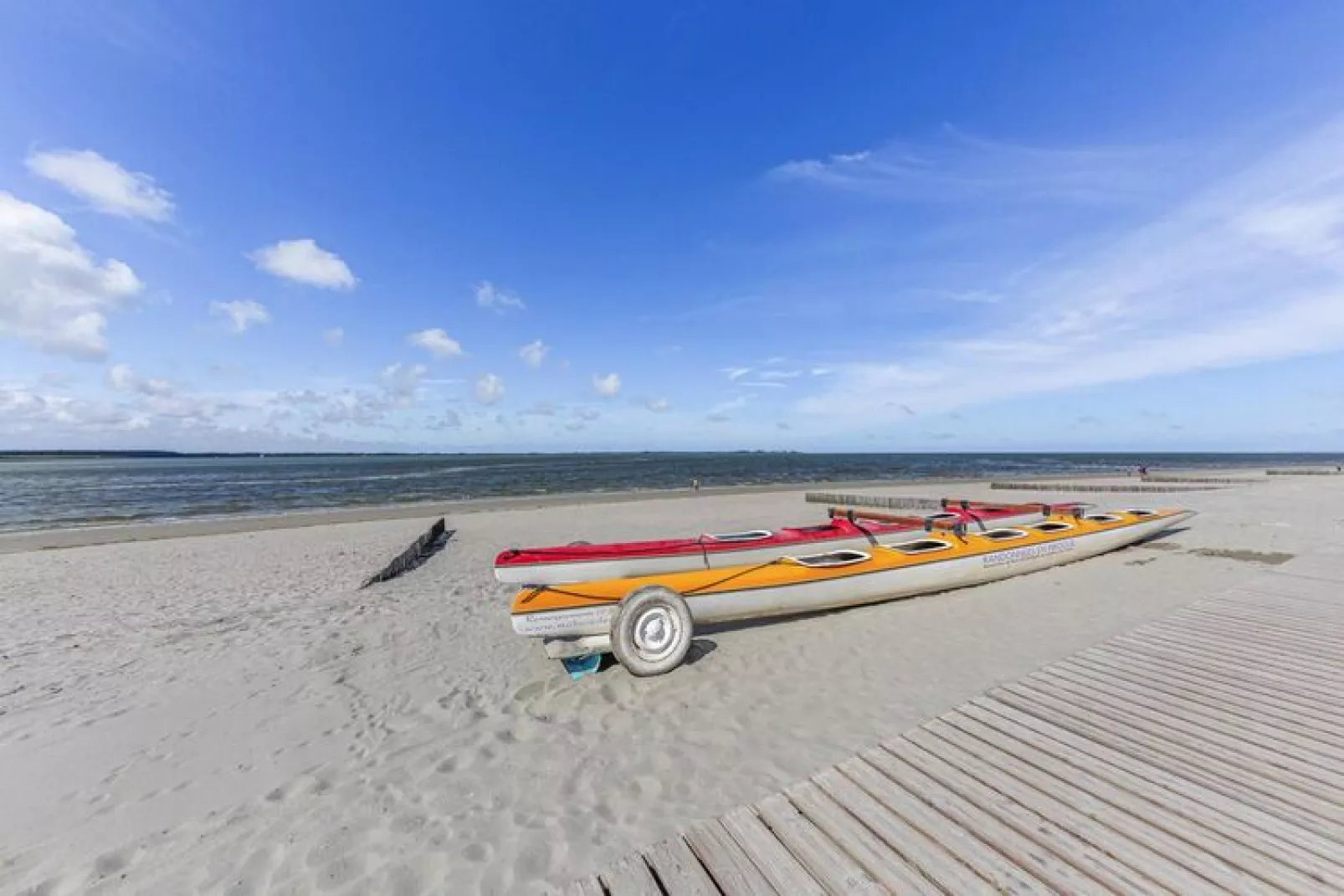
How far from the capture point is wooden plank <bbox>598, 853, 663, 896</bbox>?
245cm

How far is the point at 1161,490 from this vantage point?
84.0 ft

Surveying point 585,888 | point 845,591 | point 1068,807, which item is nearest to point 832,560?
point 845,591

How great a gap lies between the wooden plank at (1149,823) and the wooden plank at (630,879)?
2.31 m

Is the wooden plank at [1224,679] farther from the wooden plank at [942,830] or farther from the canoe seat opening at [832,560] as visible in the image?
the wooden plank at [942,830]

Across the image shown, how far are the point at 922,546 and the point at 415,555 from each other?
411 inches

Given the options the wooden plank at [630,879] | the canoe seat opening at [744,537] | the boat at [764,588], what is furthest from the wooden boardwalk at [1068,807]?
the canoe seat opening at [744,537]

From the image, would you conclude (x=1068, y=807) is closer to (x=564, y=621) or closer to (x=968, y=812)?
(x=968, y=812)

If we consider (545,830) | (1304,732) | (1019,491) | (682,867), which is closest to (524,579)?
(545,830)

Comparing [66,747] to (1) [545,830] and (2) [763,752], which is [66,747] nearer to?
(1) [545,830]

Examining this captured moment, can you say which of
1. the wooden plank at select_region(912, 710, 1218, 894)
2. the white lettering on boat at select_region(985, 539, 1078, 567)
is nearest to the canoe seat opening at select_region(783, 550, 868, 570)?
the white lettering on boat at select_region(985, 539, 1078, 567)

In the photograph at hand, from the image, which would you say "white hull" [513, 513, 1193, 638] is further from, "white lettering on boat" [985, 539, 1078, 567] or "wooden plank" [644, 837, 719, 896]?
"wooden plank" [644, 837, 719, 896]

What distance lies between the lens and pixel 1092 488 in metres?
27.5

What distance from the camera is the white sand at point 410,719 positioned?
3.36 metres

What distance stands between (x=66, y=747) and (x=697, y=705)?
5508mm
